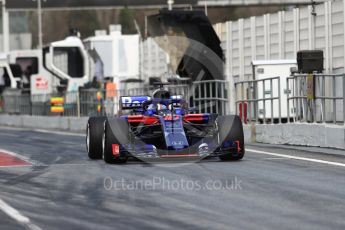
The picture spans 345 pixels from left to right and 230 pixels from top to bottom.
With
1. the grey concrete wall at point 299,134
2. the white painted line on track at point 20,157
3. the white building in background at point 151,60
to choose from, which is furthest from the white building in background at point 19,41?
the white painted line on track at point 20,157

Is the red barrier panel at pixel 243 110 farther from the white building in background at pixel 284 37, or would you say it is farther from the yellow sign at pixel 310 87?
the yellow sign at pixel 310 87

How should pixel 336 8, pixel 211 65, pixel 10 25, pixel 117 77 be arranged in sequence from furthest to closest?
pixel 10 25
pixel 117 77
pixel 211 65
pixel 336 8

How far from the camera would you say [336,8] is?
27750 mm

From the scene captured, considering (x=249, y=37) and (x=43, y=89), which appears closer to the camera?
(x=249, y=37)

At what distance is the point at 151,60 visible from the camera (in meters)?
44.8

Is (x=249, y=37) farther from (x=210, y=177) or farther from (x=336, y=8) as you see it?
(x=210, y=177)

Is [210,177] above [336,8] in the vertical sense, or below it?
below

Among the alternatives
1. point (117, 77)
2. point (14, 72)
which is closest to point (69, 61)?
point (117, 77)

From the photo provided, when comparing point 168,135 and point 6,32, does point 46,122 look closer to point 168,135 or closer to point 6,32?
point 168,135

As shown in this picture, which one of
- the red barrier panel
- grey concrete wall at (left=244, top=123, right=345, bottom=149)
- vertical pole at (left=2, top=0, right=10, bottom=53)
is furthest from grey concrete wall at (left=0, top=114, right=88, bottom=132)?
vertical pole at (left=2, top=0, right=10, bottom=53)

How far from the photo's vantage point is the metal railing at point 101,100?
92.1 feet

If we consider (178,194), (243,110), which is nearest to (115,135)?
(178,194)

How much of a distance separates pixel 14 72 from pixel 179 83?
18.1 meters

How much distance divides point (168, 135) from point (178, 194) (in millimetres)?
3926
